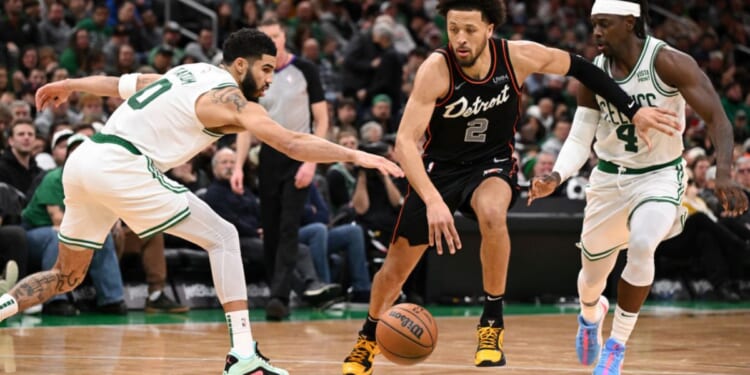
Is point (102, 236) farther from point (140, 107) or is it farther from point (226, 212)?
point (226, 212)

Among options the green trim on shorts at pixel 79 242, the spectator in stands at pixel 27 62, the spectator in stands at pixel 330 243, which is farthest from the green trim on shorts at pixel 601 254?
the spectator in stands at pixel 27 62

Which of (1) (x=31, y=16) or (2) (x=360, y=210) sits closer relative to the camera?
(2) (x=360, y=210)

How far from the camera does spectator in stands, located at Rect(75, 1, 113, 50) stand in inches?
641

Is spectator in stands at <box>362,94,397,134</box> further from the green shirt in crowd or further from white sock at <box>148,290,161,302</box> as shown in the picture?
the green shirt in crowd

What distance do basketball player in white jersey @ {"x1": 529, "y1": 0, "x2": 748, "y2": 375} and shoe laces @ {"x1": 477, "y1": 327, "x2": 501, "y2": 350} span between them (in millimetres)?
591

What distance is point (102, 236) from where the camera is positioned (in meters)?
6.89

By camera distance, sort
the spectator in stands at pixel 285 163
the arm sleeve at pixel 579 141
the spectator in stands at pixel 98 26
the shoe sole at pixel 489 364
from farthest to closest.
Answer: the spectator in stands at pixel 98 26 < the spectator in stands at pixel 285 163 < the arm sleeve at pixel 579 141 < the shoe sole at pixel 489 364

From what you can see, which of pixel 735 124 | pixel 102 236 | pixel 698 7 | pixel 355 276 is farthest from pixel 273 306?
pixel 698 7

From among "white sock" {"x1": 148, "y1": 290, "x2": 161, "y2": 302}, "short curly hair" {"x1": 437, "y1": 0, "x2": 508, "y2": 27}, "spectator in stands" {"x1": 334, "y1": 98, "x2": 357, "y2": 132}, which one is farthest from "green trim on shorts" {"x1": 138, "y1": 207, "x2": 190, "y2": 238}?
"spectator in stands" {"x1": 334, "y1": 98, "x2": 357, "y2": 132}

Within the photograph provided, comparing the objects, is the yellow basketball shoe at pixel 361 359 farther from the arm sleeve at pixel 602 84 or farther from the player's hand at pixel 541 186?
the arm sleeve at pixel 602 84

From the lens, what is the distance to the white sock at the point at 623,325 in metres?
6.88

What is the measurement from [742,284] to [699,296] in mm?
612

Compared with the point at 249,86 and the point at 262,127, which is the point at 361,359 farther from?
the point at 249,86

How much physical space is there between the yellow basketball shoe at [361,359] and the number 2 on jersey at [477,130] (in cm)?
133
